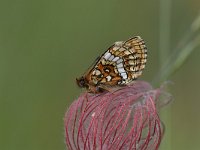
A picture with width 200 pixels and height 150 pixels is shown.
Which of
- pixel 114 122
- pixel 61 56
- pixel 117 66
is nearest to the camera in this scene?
pixel 114 122

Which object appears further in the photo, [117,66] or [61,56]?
[61,56]

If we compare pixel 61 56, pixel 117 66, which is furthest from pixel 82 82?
pixel 61 56

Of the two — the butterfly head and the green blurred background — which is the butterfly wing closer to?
the butterfly head

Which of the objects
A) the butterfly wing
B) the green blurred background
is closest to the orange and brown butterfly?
the butterfly wing

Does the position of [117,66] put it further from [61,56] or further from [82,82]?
[61,56]

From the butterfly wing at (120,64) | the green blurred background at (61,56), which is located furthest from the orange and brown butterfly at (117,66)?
the green blurred background at (61,56)

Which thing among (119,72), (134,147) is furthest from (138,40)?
(134,147)
